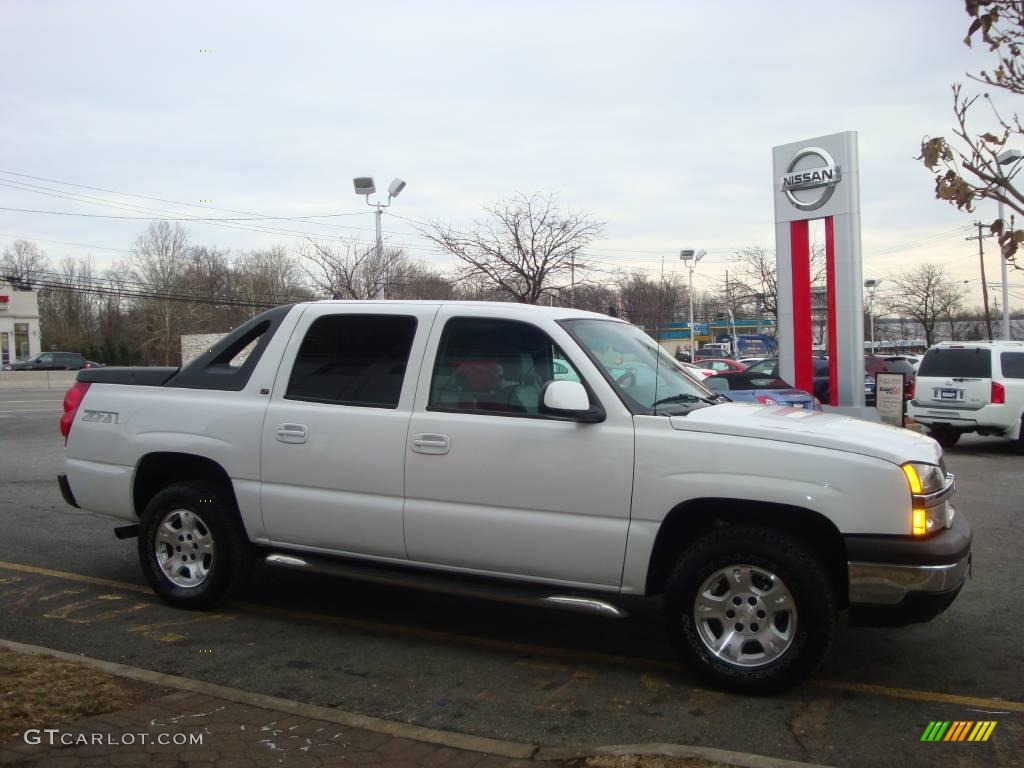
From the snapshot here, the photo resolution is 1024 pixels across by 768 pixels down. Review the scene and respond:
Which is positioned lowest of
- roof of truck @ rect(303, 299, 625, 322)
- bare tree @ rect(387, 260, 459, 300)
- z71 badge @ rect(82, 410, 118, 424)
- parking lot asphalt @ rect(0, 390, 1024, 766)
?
parking lot asphalt @ rect(0, 390, 1024, 766)

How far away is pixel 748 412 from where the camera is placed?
4910mm

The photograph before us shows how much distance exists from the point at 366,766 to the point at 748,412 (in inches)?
106

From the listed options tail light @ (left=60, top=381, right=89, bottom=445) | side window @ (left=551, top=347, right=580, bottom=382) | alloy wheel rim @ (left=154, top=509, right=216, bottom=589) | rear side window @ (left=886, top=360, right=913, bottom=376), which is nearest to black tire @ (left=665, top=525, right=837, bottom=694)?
side window @ (left=551, top=347, right=580, bottom=382)

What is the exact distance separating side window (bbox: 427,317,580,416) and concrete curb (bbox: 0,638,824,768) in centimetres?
170

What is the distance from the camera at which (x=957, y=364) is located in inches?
599

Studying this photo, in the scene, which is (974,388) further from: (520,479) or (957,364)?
(520,479)

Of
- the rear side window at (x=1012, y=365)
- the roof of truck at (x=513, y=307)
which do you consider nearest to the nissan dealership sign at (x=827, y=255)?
the rear side window at (x=1012, y=365)

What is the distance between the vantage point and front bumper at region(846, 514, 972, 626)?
4109 mm

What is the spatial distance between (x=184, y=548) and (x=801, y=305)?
14316 millimetres

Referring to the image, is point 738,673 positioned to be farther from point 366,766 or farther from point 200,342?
point 200,342

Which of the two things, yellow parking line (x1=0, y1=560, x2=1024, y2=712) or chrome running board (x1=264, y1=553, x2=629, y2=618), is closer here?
yellow parking line (x1=0, y1=560, x2=1024, y2=712)

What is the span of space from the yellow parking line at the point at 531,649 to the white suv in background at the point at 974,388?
38.7 feet

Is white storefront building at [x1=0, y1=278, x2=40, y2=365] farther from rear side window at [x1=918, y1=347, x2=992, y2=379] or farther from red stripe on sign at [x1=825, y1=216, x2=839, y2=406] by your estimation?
rear side window at [x1=918, y1=347, x2=992, y2=379]

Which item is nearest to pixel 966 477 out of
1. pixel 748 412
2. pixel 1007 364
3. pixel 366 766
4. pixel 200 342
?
pixel 1007 364
